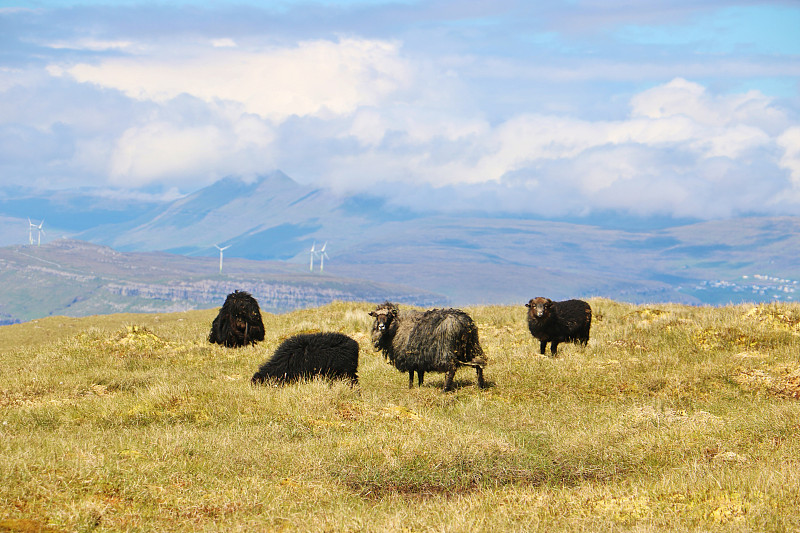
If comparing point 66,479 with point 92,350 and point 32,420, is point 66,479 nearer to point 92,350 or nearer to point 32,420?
point 32,420

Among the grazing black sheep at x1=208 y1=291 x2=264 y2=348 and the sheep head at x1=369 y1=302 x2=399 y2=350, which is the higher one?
the sheep head at x1=369 y1=302 x2=399 y2=350

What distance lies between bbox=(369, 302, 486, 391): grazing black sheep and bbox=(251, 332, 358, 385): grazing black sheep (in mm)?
992

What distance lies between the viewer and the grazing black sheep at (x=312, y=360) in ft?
52.9

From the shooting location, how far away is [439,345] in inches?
627

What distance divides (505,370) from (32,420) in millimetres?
10140

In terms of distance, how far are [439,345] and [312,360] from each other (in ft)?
9.19

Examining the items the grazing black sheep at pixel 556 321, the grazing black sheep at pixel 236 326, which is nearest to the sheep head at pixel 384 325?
the grazing black sheep at pixel 556 321

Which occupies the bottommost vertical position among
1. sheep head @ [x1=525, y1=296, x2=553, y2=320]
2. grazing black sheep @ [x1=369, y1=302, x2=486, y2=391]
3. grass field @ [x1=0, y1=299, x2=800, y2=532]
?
grass field @ [x1=0, y1=299, x2=800, y2=532]

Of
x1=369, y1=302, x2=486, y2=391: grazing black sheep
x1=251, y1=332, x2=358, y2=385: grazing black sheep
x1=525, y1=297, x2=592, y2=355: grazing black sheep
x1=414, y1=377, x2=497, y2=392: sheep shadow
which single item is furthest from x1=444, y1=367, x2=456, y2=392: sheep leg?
x1=525, y1=297, x2=592, y2=355: grazing black sheep

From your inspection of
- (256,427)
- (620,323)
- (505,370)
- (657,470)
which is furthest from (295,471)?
(620,323)

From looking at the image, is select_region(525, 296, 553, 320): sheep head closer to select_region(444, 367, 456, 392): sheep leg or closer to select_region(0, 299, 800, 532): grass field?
select_region(0, 299, 800, 532): grass field

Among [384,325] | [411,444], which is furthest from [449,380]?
[411,444]

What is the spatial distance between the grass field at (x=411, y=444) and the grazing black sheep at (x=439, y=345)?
0.54 m

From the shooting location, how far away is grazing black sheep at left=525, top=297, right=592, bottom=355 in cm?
2031
